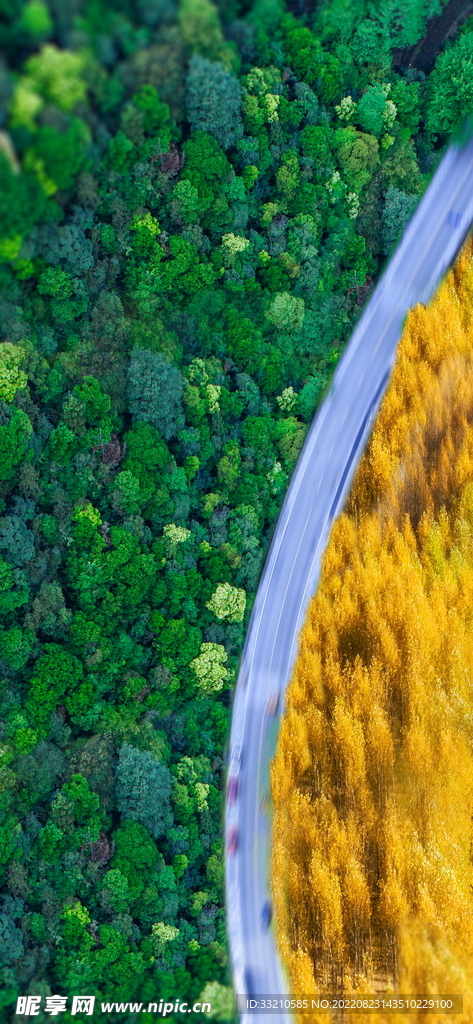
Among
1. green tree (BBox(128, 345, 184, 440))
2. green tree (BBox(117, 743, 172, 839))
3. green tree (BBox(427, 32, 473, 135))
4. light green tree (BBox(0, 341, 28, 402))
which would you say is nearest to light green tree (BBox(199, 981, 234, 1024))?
green tree (BBox(117, 743, 172, 839))

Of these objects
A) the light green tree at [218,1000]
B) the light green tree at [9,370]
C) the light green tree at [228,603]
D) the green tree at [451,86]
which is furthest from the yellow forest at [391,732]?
the light green tree at [9,370]

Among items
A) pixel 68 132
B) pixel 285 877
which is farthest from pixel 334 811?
pixel 68 132

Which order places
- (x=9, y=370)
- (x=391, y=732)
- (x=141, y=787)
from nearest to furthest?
(x=9, y=370)
(x=141, y=787)
(x=391, y=732)

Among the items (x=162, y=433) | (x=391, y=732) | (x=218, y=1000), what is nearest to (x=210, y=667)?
(x=391, y=732)

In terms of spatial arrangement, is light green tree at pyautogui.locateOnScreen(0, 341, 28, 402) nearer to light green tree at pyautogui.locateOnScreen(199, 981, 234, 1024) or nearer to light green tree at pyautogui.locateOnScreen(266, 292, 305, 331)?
light green tree at pyautogui.locateOnScreen(266, 292, 305, 331)

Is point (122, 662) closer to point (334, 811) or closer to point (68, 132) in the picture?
point (334, 811)

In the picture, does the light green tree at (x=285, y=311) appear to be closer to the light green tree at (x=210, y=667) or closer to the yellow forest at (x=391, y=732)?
the yellow forest at (x=391, y=732)

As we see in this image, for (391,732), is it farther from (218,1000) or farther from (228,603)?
(218,1000)
